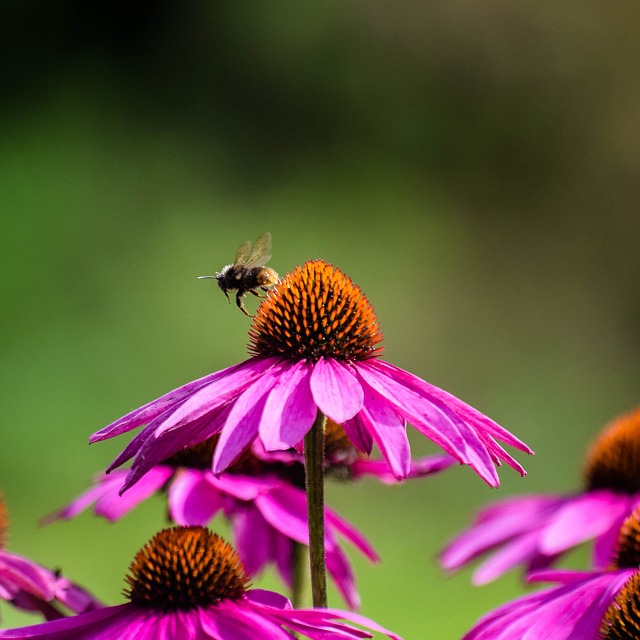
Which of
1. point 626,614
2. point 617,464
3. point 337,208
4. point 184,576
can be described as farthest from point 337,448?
point 337,208

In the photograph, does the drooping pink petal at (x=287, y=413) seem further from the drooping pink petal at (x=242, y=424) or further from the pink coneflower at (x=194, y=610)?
the pink coneflower at (x=194, y=610)

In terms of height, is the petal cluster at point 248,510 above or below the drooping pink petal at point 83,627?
above

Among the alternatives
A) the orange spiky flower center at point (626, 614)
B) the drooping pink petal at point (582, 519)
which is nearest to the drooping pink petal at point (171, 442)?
the orange spiky flower center at point (626, 614)

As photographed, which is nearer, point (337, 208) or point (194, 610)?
point (194, 610)

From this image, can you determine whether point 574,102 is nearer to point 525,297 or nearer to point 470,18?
point 470,18

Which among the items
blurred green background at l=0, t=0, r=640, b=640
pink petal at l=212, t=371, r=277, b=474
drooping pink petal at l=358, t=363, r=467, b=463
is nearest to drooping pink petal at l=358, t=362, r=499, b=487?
drooping pink petal at l=358, t=363, r=467, b=463

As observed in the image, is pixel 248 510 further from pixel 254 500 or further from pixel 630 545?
pixel 630 545
